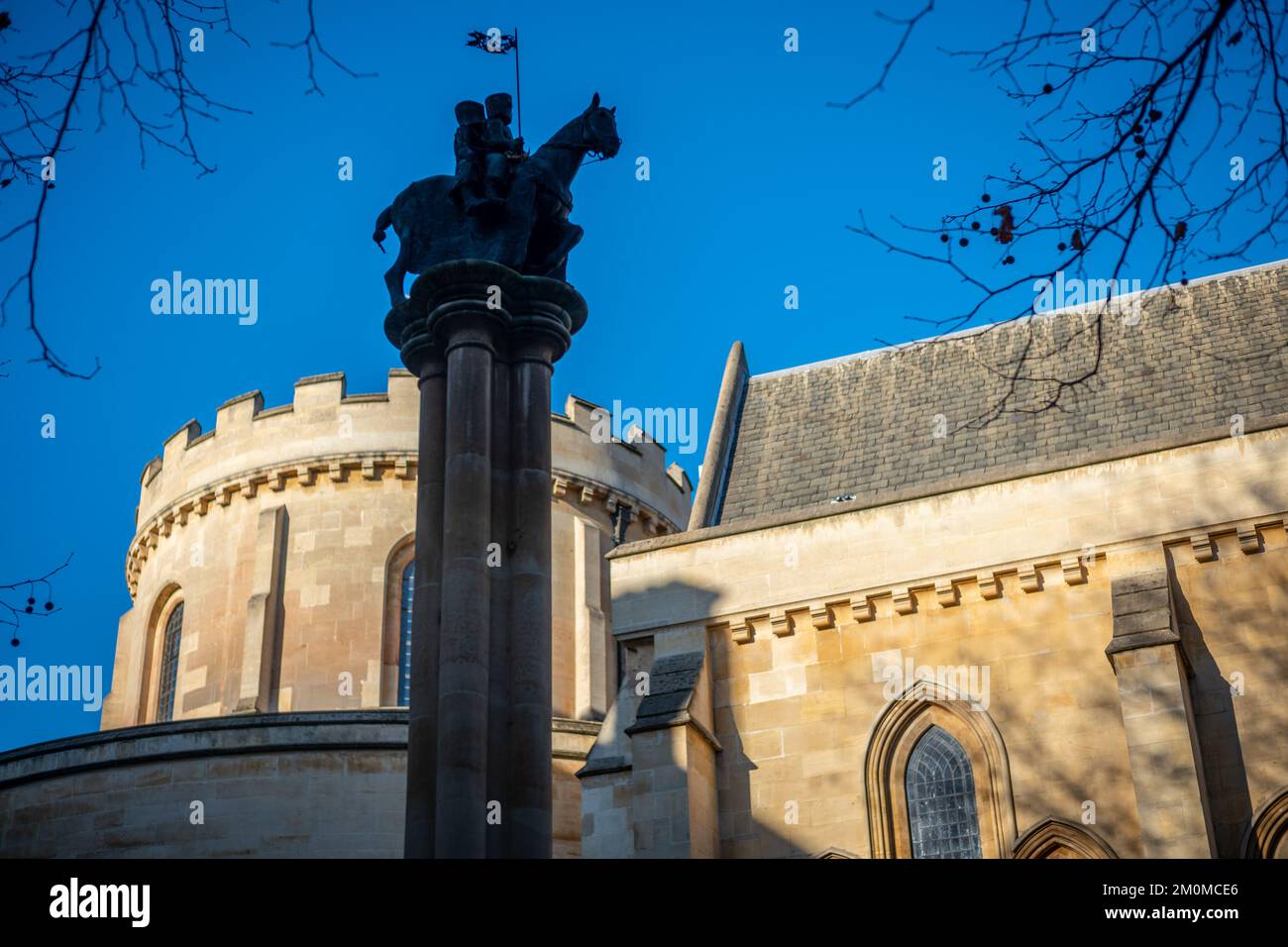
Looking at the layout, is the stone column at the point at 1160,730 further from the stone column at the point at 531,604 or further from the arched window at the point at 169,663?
the arched window at the point at 169,663

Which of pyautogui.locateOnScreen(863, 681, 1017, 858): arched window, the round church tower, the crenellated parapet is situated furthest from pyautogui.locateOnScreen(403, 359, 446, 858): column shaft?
the crenellated parapet

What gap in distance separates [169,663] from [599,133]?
24477mm

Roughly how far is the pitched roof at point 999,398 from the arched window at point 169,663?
538 inches

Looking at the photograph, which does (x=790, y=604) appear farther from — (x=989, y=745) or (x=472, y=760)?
(x=472, y=760)

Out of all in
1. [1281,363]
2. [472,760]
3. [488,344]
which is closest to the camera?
[472,760]

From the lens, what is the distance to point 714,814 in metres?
19.4

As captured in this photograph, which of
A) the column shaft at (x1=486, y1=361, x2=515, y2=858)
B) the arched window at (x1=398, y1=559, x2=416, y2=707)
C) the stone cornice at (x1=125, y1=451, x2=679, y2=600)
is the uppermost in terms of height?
the stone cornice at (x1=125, y1=451, x2=679, y2=600)

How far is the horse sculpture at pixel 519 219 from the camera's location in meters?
11.8

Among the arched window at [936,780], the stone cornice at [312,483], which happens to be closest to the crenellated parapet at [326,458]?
the stone cornice at [312,483]

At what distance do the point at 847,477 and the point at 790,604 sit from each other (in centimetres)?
386

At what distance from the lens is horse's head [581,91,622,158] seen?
11906 mm

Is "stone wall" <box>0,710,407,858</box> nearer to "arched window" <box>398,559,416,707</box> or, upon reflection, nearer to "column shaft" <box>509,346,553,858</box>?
"arched window" <box>398,559,416,707</box>

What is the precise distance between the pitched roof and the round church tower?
8373 millimetres
